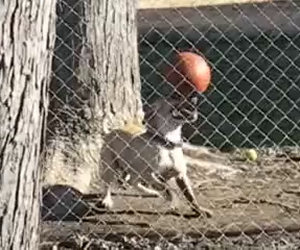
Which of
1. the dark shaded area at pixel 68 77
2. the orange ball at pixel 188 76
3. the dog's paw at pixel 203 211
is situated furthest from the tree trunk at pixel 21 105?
the dark shaded area at pixel 68 77

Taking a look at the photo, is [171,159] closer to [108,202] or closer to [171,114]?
[171,114]

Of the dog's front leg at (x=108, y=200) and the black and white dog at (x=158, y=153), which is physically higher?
the black and white dog at (x=158, y=153)

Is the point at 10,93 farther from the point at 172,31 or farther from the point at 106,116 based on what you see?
the point at 172,31

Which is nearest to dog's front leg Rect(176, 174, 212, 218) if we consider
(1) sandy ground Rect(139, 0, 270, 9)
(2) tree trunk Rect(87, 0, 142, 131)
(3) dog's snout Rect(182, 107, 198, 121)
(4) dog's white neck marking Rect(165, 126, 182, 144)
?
(4) dog's white neck marking Rect(165, 126, 182, 144)

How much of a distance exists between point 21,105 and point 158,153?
3.49 m

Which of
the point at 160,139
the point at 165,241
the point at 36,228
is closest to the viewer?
the point at 36,228

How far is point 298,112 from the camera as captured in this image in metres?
9.08

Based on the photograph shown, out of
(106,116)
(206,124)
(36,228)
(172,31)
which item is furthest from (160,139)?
(172,31)

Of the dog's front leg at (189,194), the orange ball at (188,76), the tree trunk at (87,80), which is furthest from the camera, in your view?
the tree trunk at (87,80)

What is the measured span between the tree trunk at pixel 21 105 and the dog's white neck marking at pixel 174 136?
336cm

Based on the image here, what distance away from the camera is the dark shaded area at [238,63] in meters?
8.61

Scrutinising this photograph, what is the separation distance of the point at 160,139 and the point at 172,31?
198 inches

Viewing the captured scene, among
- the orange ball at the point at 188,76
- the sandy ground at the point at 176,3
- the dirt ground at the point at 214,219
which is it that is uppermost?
the sandy ground at the point at 176,3

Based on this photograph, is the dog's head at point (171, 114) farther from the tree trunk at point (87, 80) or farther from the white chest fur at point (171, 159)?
the tree trunk at point (87, 80)
